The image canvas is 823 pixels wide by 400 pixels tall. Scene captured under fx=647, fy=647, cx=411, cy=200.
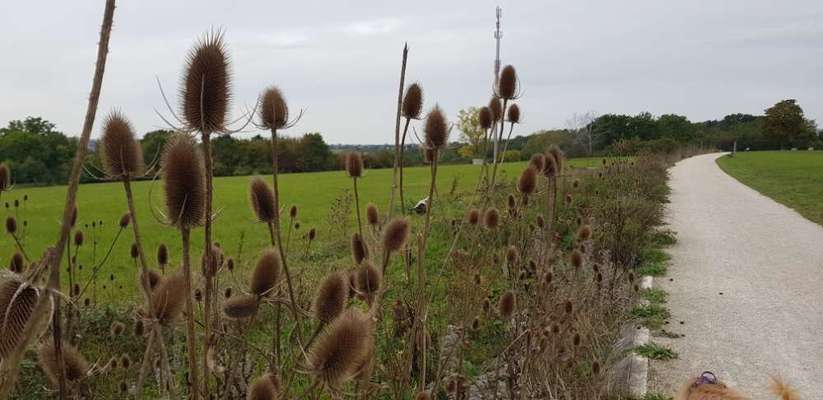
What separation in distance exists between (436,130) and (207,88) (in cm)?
125

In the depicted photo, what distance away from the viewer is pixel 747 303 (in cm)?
641

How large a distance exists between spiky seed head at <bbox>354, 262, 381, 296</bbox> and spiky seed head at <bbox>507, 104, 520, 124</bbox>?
181cm

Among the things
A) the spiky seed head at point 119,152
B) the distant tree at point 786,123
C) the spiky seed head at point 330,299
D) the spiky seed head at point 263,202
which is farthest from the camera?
the distant tree at point 786,123

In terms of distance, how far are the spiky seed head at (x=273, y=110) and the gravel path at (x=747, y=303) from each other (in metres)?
3.30

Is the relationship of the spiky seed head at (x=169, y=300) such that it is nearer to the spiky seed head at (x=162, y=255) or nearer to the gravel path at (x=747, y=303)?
the spiky seed head at (x=162, y=255)

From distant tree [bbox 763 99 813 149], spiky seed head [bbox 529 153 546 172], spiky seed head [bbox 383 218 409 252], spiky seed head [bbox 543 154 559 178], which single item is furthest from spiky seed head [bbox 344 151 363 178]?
distant tree [bbox 763 99 813 149]

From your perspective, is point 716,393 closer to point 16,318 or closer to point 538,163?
point 16,318

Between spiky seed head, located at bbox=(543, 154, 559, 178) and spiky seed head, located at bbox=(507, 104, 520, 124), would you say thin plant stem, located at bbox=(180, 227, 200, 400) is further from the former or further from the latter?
spiky seed head, located at bbox=(543, 154, 559, 178)

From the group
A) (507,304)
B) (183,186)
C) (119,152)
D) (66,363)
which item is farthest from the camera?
(507,304)

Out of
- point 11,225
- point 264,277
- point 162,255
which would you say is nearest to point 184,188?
point 264,277

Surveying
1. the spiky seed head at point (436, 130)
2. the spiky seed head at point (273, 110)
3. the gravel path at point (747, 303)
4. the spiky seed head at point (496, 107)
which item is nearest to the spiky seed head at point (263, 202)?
the spiky seed head at point (273, 110)

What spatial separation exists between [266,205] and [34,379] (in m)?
2.69

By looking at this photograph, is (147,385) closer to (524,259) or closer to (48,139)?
(524,259)

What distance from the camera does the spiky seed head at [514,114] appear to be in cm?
364
